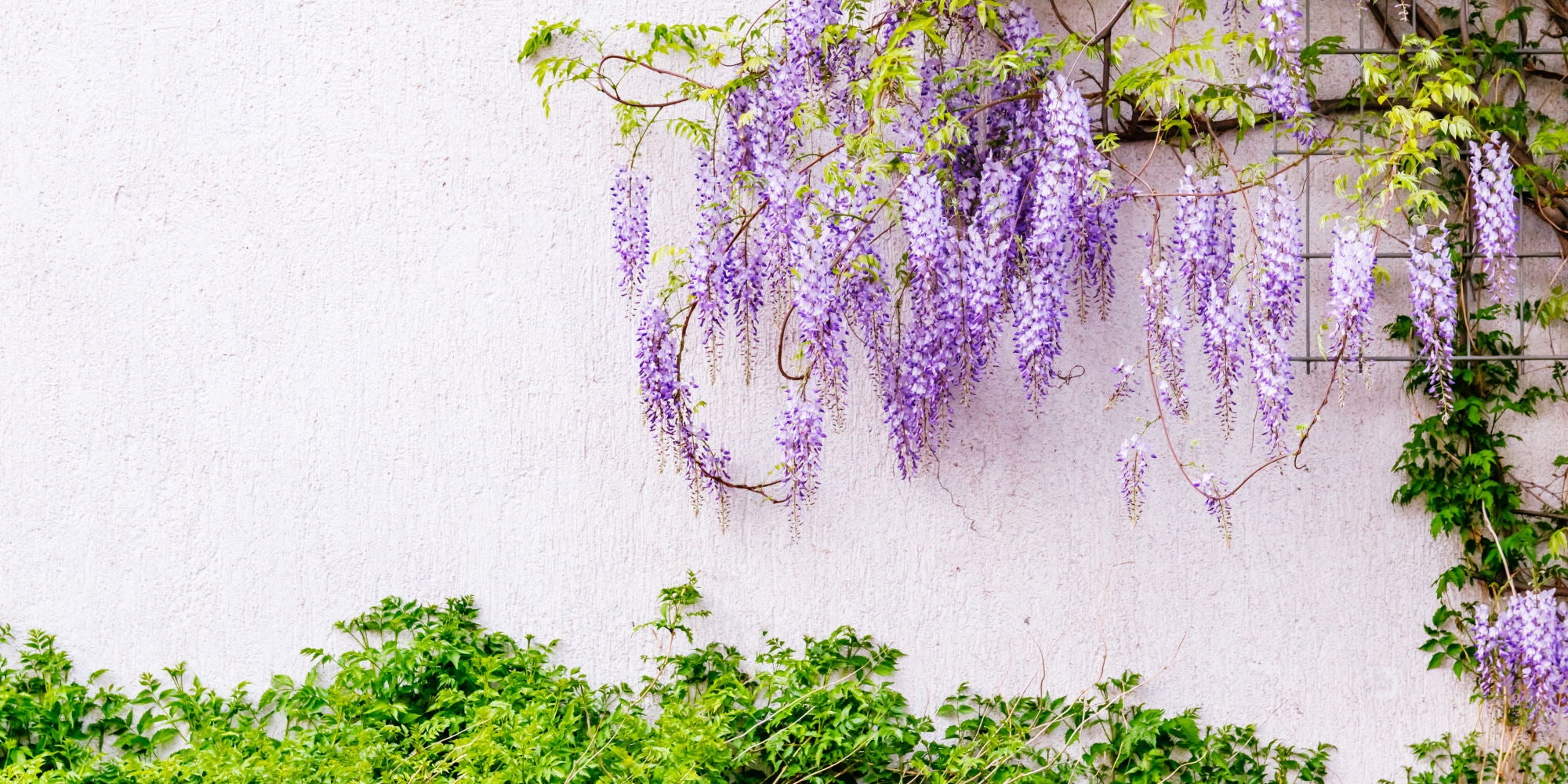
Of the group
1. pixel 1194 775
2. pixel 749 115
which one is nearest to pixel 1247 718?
pixel 1194 775

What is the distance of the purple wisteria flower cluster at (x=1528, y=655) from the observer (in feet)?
7.66

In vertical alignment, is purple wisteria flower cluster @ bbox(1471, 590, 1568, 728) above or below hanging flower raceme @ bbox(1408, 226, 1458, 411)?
below

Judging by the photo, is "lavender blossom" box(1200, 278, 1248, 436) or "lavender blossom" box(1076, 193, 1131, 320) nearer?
"lavender blossom" box(1200, 278, 1248, 436)

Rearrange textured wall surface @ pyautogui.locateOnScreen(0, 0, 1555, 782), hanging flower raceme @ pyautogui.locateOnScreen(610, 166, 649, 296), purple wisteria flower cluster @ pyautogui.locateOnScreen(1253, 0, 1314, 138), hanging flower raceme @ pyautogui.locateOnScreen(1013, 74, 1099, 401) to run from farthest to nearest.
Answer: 1. textured wall surface @ pyautogui.locateOnScreen(0, 0, 1555, 782)
2. hanging flower raceme @ pyautogui.locateOnScreen(610, 166, 649, 296)
3. hanging flower raceme @ pyautogui.locateOnScreen(1013, 74, 1099, 401)
4. purple wisteria flower cluster @ pyautogui.locateOnScreen(1253, 0, 1314, 138)

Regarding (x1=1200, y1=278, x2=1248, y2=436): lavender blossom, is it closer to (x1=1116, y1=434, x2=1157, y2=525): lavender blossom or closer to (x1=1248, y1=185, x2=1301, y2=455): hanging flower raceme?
(x1=1248, y1=185, x2=1301, y2=455): hanging flower raceme

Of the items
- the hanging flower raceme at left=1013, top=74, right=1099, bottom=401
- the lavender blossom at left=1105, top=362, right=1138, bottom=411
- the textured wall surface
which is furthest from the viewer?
the textured wall surface

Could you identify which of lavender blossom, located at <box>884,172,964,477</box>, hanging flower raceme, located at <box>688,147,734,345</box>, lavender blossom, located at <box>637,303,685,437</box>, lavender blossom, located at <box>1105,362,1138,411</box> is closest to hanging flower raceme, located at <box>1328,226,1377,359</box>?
lavender blossom, located at <box>1105,362,1138,411</box>

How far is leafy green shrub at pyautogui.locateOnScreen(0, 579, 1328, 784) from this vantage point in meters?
2.27

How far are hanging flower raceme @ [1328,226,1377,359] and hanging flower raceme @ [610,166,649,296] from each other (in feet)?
4.66

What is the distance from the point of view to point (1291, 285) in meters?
2.22

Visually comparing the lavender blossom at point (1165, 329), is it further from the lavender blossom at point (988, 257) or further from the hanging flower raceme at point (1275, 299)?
the lavender blossom at point (988, 257)

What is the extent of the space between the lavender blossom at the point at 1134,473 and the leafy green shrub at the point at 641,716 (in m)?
0.43

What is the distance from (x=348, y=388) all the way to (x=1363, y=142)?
2367 mm

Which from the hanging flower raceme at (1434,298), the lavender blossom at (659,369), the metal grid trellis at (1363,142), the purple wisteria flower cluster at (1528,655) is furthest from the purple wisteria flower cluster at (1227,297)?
the lavender blossom at (659,369)
